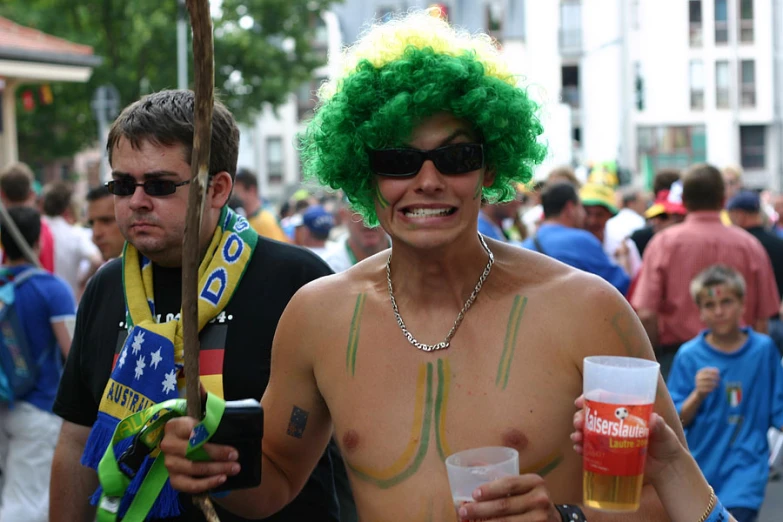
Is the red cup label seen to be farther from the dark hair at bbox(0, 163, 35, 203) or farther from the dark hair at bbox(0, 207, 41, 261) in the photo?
the dark hair at bbox(0, 163, 35, 203)

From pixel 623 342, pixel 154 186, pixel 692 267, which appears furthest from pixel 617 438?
pixel 692 267

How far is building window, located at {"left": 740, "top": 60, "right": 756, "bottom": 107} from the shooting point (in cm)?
5338

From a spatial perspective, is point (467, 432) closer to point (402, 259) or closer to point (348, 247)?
point (402, 259)

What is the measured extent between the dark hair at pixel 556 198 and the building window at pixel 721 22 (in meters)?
47.9

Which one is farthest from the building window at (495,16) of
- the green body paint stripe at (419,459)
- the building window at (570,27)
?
the green body paint stripe at (419,459)

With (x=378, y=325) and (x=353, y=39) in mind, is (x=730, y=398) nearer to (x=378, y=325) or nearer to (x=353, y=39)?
(x=378, y=325)

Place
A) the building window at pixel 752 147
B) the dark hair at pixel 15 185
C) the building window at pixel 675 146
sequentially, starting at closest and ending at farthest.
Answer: the dark hair at pixel 15 185, the building window at pixel 675 146, the building window at pixel 752 147

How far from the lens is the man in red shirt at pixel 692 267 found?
733 cm

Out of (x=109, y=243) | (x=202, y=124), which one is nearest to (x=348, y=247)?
(x=109, y=243)

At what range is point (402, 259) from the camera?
114 inches

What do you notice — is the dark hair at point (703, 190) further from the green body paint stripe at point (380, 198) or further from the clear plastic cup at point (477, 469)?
the clear plastic cup at point (477, 469)

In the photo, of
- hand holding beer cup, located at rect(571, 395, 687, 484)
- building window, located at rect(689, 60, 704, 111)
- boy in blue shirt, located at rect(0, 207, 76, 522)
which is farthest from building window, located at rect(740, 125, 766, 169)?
hand holding beer cup, located at rect(571, 395, 687, 484)

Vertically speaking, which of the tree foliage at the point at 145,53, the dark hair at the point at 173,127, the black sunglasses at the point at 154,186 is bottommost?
the black sunglasses at the point at 154,186

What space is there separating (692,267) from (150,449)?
17.2 ft
